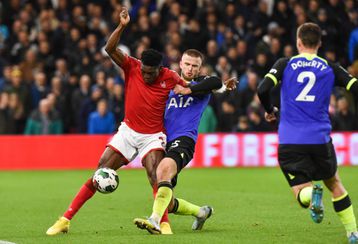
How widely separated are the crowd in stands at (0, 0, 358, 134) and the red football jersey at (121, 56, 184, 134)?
1001 centimetres

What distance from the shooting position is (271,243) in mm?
9359

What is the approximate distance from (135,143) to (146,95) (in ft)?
1.85

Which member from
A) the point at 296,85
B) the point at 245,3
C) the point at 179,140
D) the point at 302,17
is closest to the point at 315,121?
the point at 296,85

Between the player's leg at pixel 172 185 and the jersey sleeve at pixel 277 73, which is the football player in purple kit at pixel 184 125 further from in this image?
the jersey sleeve at pixel 277 73

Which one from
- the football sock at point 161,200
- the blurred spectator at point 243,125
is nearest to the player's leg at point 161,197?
the football sock at point 161,200

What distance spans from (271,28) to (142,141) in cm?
1289

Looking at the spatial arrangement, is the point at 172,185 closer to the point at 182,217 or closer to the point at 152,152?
the point at 152,152

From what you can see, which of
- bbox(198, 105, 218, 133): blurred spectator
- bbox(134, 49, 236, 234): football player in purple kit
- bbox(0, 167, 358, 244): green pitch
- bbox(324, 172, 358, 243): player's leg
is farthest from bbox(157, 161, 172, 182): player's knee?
bbox(198, 105, 218, 133): blurred spectator

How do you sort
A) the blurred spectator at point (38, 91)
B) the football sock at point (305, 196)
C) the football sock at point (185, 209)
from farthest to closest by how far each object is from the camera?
the blurred spectator at point (38, 91) → the football sock at point (185, 209) → the football sock at point (305, 196)

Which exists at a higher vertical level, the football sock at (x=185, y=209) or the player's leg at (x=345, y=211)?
the player's leg at (x=345, y=211)

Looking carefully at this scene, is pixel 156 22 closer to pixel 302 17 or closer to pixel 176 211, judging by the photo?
pixel 302 17

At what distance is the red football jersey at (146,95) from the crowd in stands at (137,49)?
10010 mm

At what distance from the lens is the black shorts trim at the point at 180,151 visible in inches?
406

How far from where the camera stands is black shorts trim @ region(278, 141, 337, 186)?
29.8 ft
